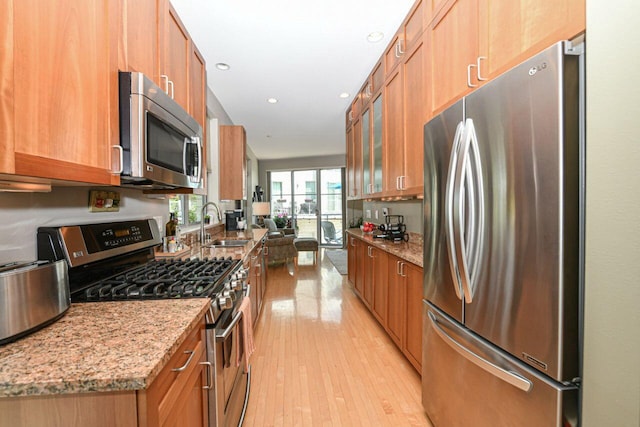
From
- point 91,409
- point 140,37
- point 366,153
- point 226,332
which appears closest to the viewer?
point 91,409

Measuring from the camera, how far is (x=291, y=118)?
17.0 feet

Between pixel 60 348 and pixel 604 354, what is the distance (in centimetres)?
143

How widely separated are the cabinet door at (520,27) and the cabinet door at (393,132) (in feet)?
3.61

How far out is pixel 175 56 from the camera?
1756 mm

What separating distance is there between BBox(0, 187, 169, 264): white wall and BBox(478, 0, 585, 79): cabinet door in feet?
6.69

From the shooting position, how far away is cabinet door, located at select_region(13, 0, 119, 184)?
756 mm

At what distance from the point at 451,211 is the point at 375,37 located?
7.02 ft

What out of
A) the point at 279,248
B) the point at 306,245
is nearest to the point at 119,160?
the point at 279,248

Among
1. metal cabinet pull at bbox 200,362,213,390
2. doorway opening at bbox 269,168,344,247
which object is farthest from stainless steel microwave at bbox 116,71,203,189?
doorway opening at bbox 269,168,344,247

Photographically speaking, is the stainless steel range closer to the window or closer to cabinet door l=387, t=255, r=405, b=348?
cabinet door l=387, t=255, r=405, b=348

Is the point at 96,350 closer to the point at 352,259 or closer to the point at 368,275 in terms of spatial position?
the point at 368,275

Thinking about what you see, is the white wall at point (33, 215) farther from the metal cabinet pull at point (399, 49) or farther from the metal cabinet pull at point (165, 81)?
the metal cabinet pull at point (399, 49)

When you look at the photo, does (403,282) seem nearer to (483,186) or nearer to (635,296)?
(483,186)

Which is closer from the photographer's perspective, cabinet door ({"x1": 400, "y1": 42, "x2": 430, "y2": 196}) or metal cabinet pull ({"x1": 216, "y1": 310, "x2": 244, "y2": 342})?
metal cabinet pull ({"x1": 216, "y1": 310, "x2": 244, "y2": 342})
